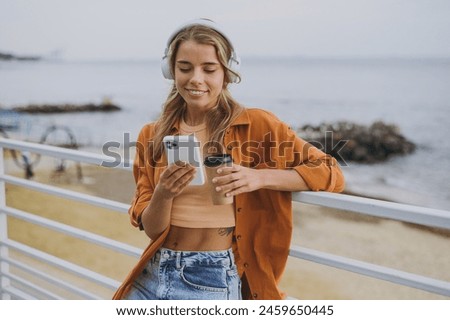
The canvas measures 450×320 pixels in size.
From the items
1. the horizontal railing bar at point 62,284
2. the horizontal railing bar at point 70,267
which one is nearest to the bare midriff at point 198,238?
the horizontal railing bar at point 70,267

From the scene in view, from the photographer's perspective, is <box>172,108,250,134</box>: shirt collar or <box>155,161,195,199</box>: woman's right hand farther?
<box>172,108,250,134</box>: shirt collar

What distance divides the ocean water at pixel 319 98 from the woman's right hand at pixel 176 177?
1142 centimetres

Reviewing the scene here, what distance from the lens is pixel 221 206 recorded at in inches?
50.1

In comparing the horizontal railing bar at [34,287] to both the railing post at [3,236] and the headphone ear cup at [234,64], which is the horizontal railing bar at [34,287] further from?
the headphone ear cup at [234,64]

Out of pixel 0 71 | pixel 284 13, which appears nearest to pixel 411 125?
pixel 284 13

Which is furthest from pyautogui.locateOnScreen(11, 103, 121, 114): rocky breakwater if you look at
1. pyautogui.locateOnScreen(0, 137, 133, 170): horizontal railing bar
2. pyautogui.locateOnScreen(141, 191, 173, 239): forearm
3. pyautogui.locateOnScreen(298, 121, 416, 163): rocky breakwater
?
pyautogui.locateOnScreen(141, 191, 173, 239): forearm

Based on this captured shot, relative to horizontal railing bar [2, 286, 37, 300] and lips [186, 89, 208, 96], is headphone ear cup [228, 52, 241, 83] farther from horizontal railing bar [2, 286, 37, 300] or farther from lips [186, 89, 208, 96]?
horizontal railing bar [2, 286, 37, 300]

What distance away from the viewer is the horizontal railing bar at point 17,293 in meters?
2.26

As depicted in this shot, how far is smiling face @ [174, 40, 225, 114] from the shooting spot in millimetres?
1213

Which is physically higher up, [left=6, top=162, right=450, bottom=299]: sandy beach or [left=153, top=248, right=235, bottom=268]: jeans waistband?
[left=153, top=248, right=235, bottom=268]: jeans waistband

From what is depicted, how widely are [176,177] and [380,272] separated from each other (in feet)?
1.73

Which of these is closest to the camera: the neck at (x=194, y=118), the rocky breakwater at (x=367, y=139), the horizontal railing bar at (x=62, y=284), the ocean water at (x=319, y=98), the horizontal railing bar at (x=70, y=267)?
the neck at (x=194, y=118)

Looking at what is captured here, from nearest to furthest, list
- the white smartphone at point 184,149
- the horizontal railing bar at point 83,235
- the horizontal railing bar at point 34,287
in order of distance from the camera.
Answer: the white smartphone at point 184,149, the horizontal railing bar at point 83,235, the horizontal railing bar at point 34,287

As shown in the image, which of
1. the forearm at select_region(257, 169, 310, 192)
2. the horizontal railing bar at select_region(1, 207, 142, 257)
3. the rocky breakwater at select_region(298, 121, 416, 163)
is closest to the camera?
the forearm at select_region(257, 169, 310, 192)
